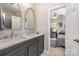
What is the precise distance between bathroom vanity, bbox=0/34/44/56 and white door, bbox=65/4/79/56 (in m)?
0.37

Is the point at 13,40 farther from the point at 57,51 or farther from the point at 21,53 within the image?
the point at 57,51

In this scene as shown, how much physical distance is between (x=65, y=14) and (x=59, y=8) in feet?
0.39

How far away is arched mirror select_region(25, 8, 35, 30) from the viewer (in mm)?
1772

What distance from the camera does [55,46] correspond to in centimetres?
172

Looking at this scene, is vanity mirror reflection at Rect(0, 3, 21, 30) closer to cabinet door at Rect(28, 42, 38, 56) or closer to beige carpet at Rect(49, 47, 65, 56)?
cabinet door at Rect(28, 42, 38, 56)

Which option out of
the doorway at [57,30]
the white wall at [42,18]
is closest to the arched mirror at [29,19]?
the white wall at [42,18]

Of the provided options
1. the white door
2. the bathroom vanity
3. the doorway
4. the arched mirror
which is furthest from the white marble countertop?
the white door

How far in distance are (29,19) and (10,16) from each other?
29 centimetres

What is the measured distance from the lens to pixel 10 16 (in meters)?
1.64

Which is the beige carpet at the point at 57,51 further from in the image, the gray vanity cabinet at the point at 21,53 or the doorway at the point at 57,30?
the gray vanity cabinet at the point at 21,53

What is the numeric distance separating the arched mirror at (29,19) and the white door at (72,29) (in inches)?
19.4

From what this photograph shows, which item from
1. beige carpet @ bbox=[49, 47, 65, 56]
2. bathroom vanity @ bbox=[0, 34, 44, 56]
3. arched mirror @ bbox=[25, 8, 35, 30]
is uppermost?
arched mirror @ bbox=[25, 8, 35, 30]

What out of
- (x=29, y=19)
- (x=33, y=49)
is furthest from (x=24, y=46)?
(x=29, y=19)

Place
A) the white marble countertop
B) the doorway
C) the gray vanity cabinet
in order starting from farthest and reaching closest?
the doorway
the gray vanity cabinet
the white marble countertop
